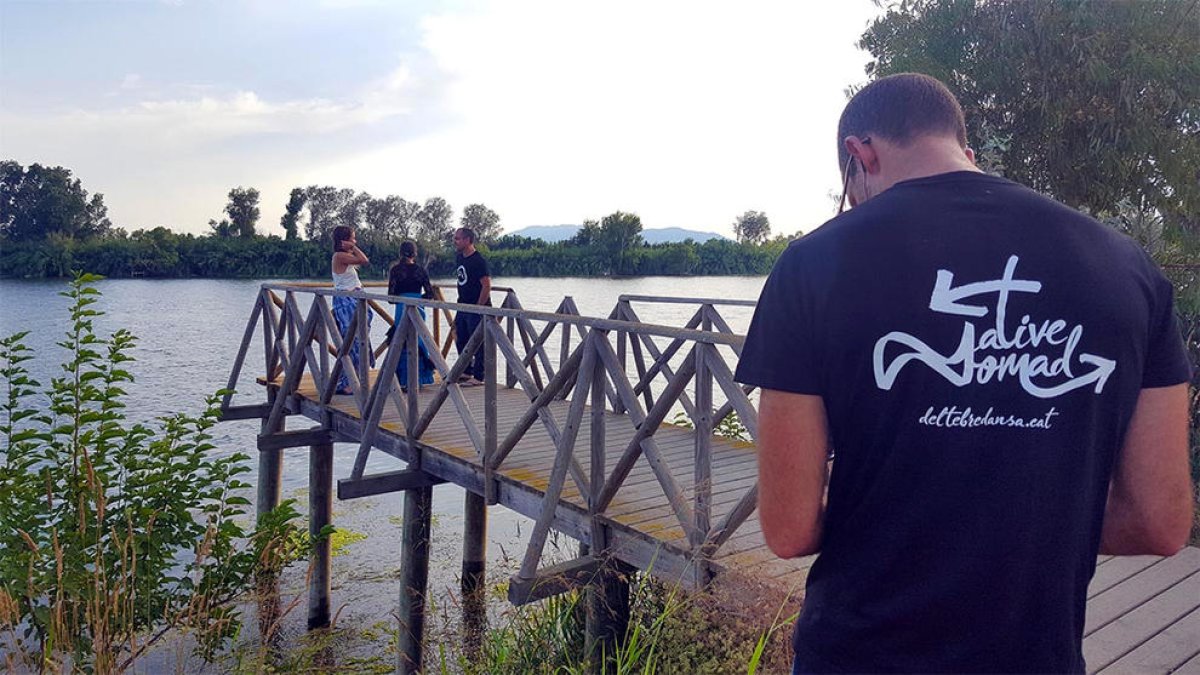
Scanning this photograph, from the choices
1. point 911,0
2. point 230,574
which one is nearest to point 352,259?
point 230,574

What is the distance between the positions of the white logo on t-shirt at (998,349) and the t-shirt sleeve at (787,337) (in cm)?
9

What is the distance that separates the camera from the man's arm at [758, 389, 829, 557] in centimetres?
125

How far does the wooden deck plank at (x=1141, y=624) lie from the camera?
3082mm

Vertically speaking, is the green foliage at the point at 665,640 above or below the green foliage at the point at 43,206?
below

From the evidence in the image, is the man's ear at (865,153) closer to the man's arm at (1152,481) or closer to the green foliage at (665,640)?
the man's arm at (1152,481)

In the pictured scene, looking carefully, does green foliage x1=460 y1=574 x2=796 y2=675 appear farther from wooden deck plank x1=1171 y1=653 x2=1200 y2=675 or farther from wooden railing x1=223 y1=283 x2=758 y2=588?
wooden deck plank x1=1171 y1=653 x2=1200 y2=675

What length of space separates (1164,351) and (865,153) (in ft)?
1.77

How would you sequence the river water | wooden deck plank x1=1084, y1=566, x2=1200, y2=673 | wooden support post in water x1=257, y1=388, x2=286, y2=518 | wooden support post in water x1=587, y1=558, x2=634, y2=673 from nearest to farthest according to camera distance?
wooden deck plank x1=1084, y1=566, x2=1200, y2=673 → wooden support post in water x1=587, y1=558, x2=634, y2=673 → wooden support post in water x1=257, y1=388, x2=286, y2=518 → the river water

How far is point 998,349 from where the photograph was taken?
3.94 ft

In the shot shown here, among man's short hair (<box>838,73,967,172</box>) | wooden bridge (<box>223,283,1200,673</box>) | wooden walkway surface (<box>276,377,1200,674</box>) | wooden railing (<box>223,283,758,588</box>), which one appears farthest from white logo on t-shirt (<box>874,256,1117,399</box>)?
wooden walkway surface (<box>276,377,1200,674</box>)

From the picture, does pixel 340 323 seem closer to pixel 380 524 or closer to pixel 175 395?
pixel 380 524

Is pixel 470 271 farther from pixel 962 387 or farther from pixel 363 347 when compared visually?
pixel 962 387

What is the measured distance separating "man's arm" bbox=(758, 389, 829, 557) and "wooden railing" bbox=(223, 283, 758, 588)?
6.80 feet

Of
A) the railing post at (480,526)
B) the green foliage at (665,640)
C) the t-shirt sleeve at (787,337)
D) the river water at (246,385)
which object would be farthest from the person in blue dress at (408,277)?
the t-shirt sleeve at (787,337)
